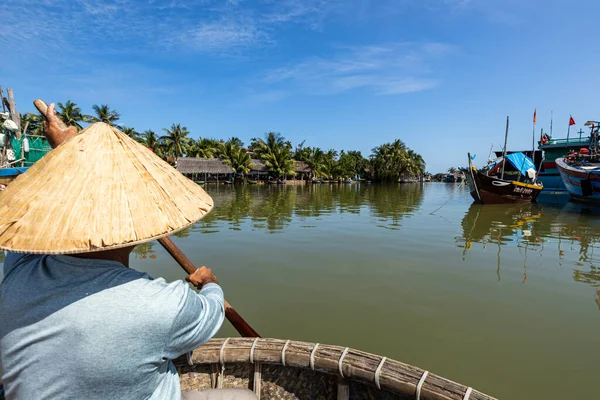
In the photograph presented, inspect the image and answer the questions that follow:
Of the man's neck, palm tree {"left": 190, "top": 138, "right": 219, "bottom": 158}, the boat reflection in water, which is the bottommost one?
the boat reflection in water

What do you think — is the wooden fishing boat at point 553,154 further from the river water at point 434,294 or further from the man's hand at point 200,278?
the man's hand at point 200,278

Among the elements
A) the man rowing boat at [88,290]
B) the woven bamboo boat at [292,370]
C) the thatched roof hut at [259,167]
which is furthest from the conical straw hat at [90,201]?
the thatched roof hut at [259,167]

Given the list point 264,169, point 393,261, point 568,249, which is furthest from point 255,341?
point 264,169

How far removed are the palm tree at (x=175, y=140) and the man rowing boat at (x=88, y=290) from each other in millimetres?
42074

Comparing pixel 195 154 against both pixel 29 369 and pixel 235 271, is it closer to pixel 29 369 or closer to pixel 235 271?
pixel 235 271

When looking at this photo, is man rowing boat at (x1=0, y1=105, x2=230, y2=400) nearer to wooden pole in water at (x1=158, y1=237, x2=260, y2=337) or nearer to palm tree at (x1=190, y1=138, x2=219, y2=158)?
wooden pole in water at (x1=158, y1=237, x2=260, y2=337)

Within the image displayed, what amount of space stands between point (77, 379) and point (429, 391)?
150 centimetres

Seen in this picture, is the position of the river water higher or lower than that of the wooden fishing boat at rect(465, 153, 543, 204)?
lower

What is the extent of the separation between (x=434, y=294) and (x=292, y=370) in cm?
333

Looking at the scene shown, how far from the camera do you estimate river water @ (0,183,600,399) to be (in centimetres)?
306

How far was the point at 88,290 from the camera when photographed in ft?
3.00

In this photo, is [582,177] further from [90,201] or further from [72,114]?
[72,114]

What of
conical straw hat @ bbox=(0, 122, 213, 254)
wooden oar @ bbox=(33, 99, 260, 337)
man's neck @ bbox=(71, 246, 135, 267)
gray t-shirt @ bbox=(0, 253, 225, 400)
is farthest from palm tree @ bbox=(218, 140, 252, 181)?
gray t-shirt @ bbox=(0, 253, 225, 400)

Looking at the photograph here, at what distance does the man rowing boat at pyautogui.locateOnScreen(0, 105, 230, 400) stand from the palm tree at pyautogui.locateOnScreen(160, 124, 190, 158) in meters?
42.1
